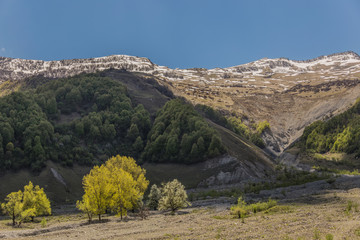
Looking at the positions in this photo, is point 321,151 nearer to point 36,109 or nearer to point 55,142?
point 55,142

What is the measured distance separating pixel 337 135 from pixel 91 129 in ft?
421

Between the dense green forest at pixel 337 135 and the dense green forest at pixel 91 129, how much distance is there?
6878 centimetres

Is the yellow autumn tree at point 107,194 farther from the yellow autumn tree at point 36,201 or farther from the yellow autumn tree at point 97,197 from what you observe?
the yellow autumn tree at point 36,201

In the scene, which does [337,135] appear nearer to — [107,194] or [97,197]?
[107,194]

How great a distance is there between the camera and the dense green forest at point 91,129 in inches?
4316

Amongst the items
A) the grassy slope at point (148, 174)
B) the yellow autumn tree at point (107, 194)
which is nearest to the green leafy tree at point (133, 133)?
the grassy slope at point (148, 174)

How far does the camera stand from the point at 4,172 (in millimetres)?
96375

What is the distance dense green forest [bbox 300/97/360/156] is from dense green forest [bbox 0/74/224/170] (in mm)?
68782

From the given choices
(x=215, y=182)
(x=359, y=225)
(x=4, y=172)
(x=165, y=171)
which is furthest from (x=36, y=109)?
(x=359, y=225)

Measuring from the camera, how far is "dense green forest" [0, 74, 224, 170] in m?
110

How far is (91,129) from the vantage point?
137m

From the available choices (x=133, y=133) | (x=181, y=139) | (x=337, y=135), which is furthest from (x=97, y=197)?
(x=337, y=135)

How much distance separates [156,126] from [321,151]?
90.7 metres

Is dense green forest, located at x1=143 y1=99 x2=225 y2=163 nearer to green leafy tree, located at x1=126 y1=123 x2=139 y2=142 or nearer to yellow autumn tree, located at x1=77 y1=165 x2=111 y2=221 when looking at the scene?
green leafy tree, located at x1=126 y1=123 x2=139 y2=142
